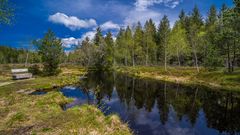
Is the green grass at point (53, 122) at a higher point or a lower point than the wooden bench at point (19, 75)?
lower

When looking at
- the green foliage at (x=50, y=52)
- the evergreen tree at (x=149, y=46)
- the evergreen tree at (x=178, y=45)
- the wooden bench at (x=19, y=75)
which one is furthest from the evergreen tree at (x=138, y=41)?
the wooden bench at (x=19, y=75)

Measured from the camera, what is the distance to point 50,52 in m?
53.9

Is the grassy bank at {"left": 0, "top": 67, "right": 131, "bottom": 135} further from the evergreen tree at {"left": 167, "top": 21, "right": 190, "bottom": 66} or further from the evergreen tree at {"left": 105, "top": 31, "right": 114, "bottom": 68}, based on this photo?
the evergreen tree at {"left": 105, "top": 31, "right": 114, "bottom": 68}

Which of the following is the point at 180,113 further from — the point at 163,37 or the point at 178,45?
the point at 163,37

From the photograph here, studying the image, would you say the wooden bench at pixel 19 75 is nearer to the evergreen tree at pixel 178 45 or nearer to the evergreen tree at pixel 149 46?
the evergreen tree at pixel 178 45

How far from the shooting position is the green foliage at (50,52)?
174 feet

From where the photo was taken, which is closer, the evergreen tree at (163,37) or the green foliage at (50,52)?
the green foliage at (50,52)

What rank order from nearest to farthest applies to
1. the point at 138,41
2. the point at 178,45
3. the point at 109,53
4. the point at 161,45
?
the point at 178,45, the point at 161,45, the point at 138,41, the point at 109,53

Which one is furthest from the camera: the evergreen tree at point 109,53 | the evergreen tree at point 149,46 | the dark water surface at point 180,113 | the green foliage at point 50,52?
the evergreen tree at point 109,53

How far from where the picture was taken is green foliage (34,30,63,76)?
174ft

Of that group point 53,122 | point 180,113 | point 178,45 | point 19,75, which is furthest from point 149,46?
point 53,122

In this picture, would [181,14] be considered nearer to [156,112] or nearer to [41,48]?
[41,48]

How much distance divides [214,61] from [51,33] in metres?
47.1

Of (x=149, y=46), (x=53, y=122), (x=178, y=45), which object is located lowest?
(x=53, y=122)
